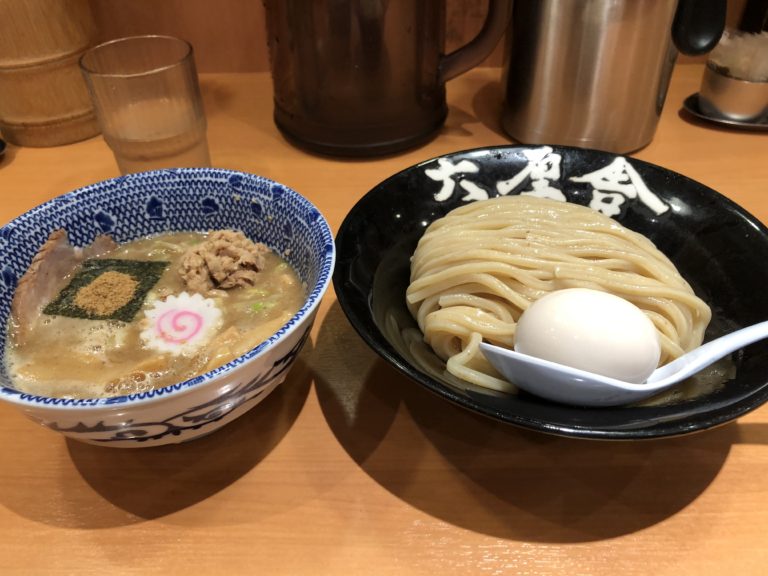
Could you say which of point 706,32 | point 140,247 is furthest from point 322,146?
point 706,32

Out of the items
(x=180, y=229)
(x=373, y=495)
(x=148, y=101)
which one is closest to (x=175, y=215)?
(x=180, y=229)

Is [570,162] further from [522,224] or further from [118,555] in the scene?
[118,555]

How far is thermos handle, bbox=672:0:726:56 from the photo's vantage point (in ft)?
4.05

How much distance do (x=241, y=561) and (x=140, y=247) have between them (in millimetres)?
584

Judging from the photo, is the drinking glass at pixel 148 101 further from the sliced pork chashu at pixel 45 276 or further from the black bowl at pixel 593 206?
the black bowl at pixel 593 206

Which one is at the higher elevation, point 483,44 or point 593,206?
point 483,44

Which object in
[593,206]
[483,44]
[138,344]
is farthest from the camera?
[483,44]

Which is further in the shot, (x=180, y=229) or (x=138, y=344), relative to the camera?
(x=180, y=229)

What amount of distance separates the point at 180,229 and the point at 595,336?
2.39 feet

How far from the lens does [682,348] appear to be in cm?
86

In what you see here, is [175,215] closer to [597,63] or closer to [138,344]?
[138,344]

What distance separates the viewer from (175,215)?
3.35 feet

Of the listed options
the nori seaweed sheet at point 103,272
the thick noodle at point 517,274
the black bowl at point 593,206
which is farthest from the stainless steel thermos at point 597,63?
the nori seaweed sheet at point 103,272

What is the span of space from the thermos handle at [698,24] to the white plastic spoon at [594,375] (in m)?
0.78
